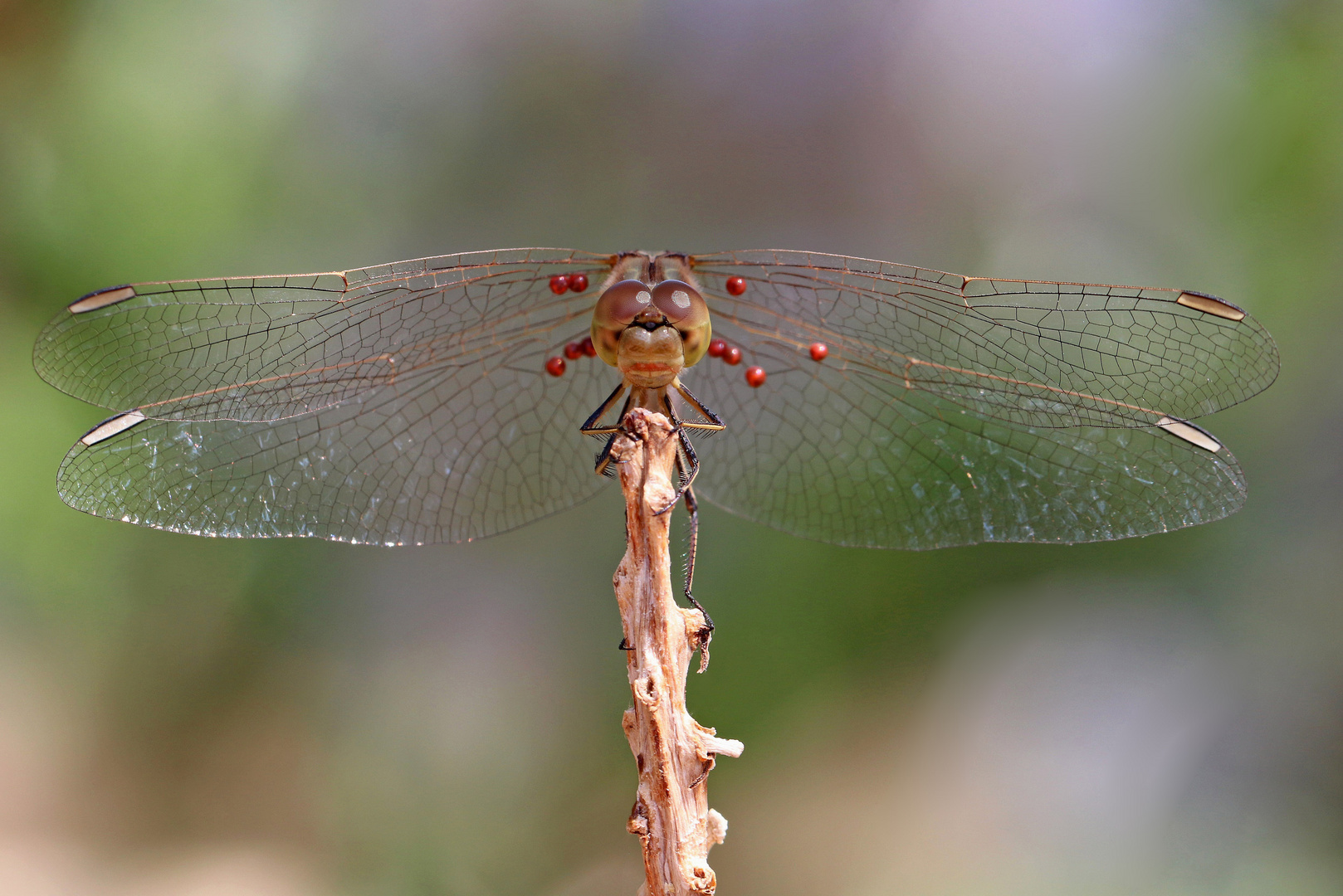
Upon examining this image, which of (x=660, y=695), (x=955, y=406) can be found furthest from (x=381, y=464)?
(x=955, y=406)

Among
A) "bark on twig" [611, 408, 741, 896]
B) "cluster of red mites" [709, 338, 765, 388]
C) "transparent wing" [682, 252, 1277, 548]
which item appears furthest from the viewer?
"cluster of red mites" [709, 338, 765, 388]

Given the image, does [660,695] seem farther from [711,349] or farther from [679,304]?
[711,349]

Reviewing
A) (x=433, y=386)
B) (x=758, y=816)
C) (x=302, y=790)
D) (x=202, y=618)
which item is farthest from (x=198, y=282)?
(x=758, y=816)

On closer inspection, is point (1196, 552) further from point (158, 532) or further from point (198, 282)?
point (158, 532)

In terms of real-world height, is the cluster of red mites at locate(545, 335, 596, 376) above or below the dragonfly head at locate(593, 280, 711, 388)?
above

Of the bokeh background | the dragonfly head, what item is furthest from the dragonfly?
the bokeh background

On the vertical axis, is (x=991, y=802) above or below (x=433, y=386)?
below

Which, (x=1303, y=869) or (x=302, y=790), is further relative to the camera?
(x=302, y=790)

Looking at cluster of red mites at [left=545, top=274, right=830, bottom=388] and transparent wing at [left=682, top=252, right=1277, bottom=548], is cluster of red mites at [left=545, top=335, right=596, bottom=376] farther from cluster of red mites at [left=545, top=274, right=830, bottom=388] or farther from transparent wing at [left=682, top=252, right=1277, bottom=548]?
transparent wing at [left=682, top=252, right=1277, bottom=548]
